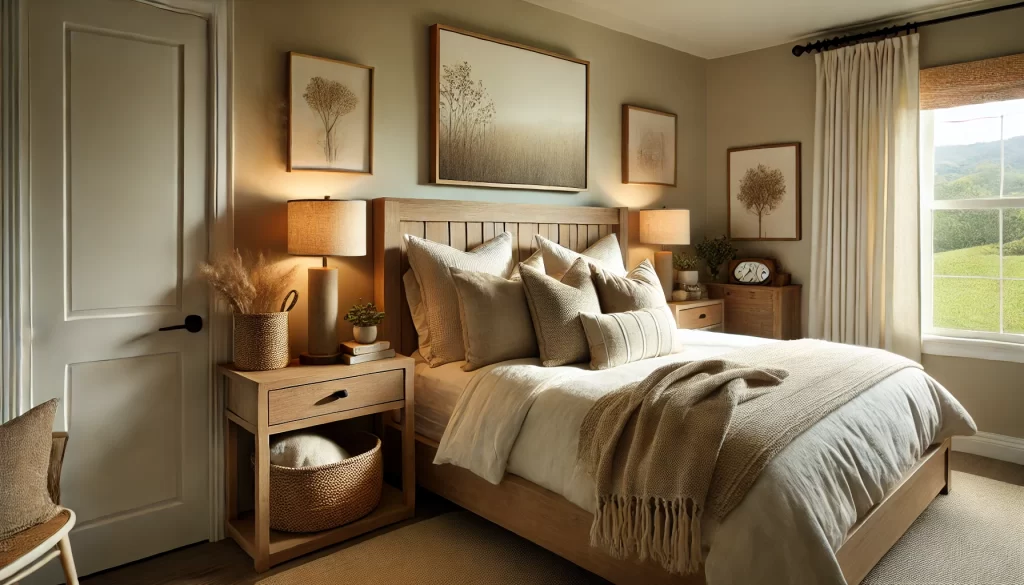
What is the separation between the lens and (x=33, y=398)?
232cm

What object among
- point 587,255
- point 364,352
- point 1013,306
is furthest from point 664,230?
point 364,352

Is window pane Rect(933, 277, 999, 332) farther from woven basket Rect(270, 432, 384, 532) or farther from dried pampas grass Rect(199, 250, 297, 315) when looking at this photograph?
dried pampas grass Rect(199, 250, 297, 315)

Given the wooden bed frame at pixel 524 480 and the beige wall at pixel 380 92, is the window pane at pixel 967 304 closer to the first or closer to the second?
the wooden bed frame at pixel 524 480

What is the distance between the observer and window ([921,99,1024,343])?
3.84 metres

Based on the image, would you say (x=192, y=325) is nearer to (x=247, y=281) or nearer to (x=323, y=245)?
(x=247, y=281)

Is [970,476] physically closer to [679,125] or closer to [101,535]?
[679,125]

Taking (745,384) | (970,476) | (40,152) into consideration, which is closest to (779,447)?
(745,384)

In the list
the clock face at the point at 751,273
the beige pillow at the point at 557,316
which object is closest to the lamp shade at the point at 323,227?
the beige pillow at the point at 557,316

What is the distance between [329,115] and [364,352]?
1074 mm

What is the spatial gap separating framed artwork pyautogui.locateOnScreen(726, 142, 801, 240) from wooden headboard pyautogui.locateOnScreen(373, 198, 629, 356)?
53.2 inches

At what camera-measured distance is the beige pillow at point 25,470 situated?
169cm

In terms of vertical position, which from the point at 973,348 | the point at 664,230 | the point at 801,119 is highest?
the point at 801,119

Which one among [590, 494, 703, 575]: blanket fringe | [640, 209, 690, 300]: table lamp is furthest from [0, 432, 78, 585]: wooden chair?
[640, 209, 690, 300]: table lamp

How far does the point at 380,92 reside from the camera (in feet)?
10.5
